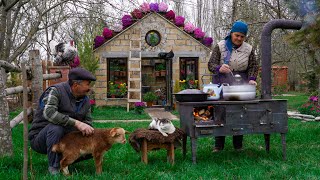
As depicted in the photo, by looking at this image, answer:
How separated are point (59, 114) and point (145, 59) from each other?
1141cm

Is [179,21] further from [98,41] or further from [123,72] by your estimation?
[98,41]

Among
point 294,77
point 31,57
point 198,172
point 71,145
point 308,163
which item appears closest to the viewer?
point 71,145

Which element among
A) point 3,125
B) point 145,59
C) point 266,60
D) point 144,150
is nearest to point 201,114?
point 144,150

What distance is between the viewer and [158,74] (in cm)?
1525

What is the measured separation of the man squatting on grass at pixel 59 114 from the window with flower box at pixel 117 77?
1036 cm

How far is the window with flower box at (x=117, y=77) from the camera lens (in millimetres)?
14711

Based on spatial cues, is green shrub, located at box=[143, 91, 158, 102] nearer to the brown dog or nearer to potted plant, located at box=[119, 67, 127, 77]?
potted plant, located at box=[119, 67, 127, 77]

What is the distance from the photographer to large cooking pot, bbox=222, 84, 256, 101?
15.8ft

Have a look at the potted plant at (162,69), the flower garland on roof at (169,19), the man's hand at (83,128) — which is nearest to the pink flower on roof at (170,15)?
the flower garland on roof at (169,19)

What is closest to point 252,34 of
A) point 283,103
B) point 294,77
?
point 283,103

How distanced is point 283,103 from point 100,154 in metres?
2.45

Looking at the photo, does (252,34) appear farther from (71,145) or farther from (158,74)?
(71,145)

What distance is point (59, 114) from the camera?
13.0 ft

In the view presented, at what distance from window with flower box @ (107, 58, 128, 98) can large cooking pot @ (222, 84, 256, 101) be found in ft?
33.1
